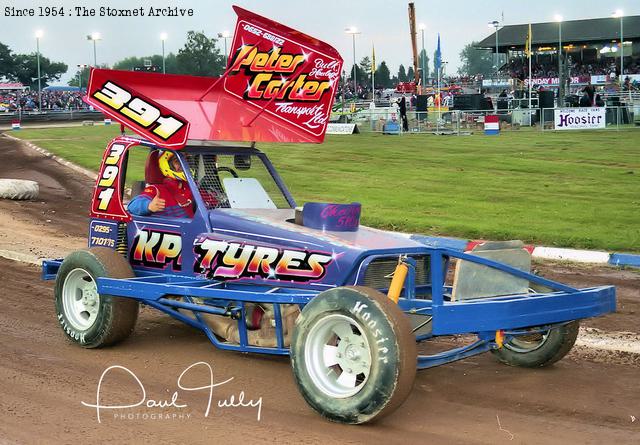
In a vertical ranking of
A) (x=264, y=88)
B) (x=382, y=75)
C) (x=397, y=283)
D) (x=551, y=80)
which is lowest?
(x=397, y=283)

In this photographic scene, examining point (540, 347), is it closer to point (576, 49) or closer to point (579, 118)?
point (579, 118)

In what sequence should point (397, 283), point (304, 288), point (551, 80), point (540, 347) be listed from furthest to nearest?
point (551, 80) → point (540, 347) → point (304, 288) → point (397, 283)

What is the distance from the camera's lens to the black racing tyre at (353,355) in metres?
5.09

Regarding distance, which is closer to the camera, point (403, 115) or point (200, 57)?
point (403, 115)

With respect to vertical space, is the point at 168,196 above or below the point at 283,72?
below

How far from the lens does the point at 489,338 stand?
18.7 ft

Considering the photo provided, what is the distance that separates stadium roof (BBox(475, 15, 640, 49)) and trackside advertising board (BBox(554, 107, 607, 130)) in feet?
133

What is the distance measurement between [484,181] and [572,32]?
62674 mm

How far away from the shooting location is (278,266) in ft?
20.8

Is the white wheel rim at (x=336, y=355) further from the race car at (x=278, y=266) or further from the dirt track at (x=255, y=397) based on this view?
the dirt track at (x=255, y=397)

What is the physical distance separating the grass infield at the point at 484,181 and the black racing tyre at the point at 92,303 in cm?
171

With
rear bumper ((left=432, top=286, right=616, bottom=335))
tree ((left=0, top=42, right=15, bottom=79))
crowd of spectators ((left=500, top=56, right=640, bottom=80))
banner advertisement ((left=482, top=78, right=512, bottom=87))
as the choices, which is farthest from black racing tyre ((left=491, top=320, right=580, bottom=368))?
tree ((left=0, top=42, right=15, bottom=79))

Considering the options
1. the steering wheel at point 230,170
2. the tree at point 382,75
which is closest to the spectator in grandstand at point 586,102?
the steering wheel at point 230,170

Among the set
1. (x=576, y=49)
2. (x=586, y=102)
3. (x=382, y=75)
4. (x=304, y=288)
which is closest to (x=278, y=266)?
(x=304, y=288)
